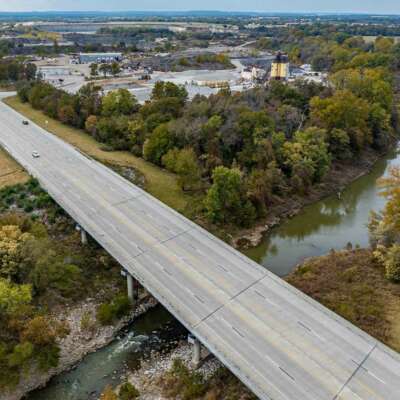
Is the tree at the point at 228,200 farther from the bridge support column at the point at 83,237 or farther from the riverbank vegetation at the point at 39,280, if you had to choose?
the bridge support column at the point at 83,237

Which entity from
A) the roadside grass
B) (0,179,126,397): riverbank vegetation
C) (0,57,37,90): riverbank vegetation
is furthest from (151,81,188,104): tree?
(0,57,37,90): riverbank vegetation

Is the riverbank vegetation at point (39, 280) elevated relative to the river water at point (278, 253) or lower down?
elevated

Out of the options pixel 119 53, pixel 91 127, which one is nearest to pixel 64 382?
pixel 91 127

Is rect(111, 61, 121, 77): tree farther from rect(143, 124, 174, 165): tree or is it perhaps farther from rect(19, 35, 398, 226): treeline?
rect(143, 124, 174, 165): tree

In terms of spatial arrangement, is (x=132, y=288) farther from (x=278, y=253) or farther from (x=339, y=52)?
(x=339, y=52)

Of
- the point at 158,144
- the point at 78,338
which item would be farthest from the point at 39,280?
the point at 158,144

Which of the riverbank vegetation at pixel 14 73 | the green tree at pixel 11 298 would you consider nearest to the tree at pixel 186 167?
the green tree at pixel 11 298

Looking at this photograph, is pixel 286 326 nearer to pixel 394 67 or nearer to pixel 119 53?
pixel 394 67
